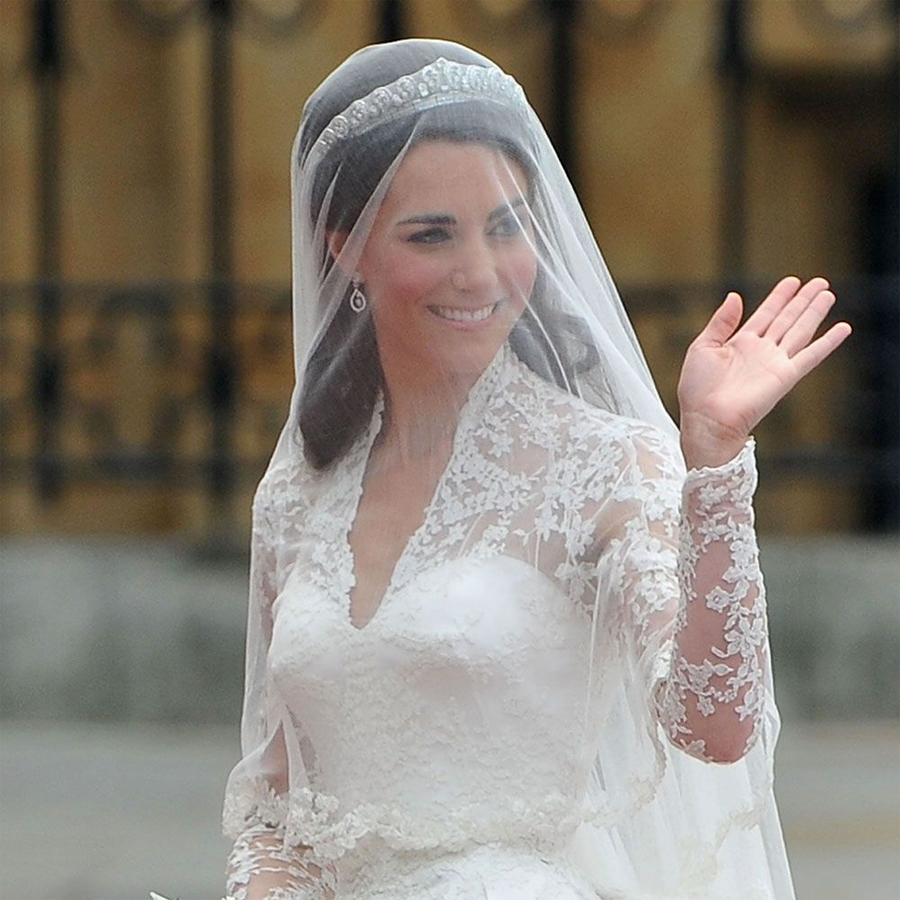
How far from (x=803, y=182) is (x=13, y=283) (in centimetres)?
364

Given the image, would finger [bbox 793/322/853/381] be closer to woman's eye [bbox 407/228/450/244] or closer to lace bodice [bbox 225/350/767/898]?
lace bodice [bbox 225/350/767/898]

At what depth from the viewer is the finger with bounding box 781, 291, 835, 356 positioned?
2469 millimetres

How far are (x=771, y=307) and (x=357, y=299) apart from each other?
698 mm

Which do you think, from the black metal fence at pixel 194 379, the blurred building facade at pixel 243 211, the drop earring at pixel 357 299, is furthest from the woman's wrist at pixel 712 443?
the black metal fence at pixel 194 379

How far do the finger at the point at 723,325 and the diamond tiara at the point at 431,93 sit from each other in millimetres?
502

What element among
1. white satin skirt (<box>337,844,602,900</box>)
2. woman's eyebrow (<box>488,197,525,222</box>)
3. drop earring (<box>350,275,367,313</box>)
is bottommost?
white satin skirt (<box>337,844,602,900</box>)

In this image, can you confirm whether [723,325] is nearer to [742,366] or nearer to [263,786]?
[742,366]

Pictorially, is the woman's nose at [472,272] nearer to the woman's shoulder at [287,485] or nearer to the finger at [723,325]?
the finger at [723,325]

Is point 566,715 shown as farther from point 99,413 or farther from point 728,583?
point 99,413

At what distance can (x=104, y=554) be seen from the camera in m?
8.58

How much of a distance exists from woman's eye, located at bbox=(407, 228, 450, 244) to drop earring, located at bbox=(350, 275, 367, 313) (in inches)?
8.3

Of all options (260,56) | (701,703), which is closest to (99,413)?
(260,56)

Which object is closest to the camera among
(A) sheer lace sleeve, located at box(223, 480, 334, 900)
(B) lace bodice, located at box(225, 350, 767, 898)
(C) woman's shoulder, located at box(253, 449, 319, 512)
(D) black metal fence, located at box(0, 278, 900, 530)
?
(B) lace bodice, located at box(225, 350, 767, 898)

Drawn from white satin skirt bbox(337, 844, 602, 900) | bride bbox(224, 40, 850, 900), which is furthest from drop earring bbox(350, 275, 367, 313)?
white satin skirt bbox(337, 844, 602, 900)
